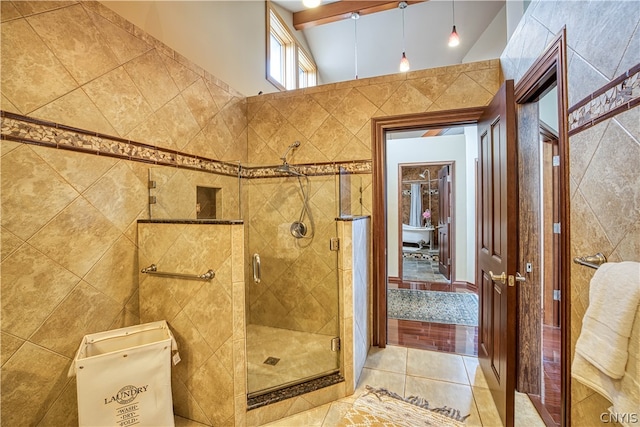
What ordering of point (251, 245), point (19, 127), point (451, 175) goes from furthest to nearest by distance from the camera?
1. point (451, 175)
2. point (251, 245)
3. point (19, 127)

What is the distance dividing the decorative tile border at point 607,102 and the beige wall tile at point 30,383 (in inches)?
108

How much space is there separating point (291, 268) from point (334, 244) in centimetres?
65

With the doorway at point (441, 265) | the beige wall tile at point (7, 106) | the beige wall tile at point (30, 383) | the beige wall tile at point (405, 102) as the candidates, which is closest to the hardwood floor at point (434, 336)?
the doorway at point (441, 265)

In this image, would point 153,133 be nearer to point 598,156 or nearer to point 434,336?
point 598,156

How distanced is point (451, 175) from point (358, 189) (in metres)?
2.82

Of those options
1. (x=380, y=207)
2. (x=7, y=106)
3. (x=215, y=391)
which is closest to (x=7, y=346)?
(x=215, y=391)

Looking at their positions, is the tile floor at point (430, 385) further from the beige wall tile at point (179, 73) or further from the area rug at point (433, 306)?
the beige wall tile at point (179, 73)

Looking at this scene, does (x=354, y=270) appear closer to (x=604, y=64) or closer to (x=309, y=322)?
(x=309, y=322)

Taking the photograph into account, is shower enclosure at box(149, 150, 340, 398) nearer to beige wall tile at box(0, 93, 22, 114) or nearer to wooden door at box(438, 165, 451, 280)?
beige wall tile at box(0, 93, 22, 114)

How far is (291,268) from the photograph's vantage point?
2.46 meters

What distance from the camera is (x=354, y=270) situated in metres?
1.97

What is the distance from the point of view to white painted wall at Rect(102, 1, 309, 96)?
1885mm

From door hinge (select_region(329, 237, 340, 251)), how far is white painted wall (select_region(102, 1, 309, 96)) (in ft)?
6.27

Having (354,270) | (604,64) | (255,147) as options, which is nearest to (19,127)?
(255,147)
